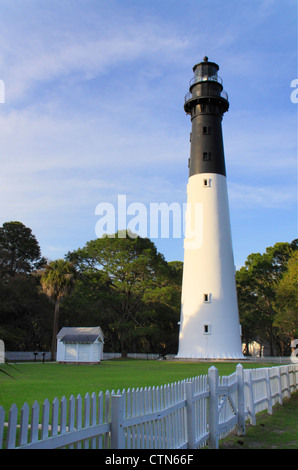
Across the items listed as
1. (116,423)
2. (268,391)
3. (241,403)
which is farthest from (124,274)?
(116,423)

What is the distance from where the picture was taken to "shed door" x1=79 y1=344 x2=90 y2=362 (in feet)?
105

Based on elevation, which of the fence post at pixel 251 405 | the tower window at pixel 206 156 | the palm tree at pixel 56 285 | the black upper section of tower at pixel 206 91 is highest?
the black upper section of tower at pixel 206 91

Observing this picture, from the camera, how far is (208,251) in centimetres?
3253

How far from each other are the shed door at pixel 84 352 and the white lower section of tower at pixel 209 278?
23.3 feet

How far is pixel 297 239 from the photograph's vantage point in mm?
52375

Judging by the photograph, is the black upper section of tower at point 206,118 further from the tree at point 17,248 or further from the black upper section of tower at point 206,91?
the tree at point 17,248

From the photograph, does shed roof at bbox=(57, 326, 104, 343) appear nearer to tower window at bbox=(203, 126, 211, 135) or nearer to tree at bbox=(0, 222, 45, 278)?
tree at bbox=(0, 222, 45, 278)

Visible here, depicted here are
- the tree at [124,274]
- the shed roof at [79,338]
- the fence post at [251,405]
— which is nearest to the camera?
the fence post at [251,405]

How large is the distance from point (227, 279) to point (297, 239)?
23637mm

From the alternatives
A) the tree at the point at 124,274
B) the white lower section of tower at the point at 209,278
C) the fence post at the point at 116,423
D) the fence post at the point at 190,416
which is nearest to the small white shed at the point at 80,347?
the white lower section of tower at the point at 209,278

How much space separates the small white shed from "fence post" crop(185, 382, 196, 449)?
26300 mm

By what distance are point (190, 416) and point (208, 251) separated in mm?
26460

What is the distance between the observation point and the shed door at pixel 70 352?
32344 mm
